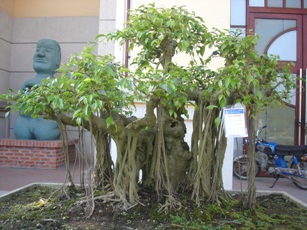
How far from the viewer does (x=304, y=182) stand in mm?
6750

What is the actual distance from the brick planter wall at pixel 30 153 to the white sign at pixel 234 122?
5639 millimetres

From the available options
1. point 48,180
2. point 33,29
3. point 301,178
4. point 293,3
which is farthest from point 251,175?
point 33,29

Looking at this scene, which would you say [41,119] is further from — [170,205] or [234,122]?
[234,122]

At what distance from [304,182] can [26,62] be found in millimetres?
7973

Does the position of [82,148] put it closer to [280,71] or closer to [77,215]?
[77,215]

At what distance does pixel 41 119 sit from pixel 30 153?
839mm

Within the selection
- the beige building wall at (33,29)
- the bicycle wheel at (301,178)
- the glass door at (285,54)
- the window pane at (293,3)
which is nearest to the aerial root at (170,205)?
the bicycle wheel at (301,178)

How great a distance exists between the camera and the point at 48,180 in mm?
6535

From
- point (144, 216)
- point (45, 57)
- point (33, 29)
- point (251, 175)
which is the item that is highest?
point (33, 29)

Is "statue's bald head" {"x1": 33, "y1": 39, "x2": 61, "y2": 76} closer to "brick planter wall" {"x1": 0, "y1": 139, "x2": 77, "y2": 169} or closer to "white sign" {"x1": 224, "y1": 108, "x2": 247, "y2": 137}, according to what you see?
"brick planter wall" {"x1": 0, "y1": 139, "x2": 77, "y2": 169}

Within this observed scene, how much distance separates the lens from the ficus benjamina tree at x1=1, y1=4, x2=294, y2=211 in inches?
105

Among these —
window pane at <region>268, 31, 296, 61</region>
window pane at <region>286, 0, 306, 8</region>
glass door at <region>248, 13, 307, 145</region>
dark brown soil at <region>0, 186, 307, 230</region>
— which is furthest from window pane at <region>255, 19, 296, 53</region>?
dark brown soil at <region>0, 186, 307, 230</region>

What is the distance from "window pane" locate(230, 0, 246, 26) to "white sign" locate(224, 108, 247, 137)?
4873 mm

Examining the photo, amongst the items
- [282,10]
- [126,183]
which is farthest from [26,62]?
[126,183]
